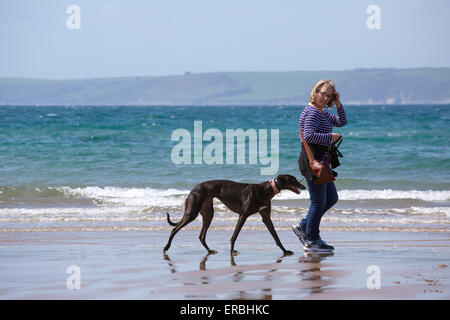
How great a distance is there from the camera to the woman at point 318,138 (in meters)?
7.14

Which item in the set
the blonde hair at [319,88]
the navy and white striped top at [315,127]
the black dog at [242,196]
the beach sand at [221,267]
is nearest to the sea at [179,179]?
the beach sand at [221,267]

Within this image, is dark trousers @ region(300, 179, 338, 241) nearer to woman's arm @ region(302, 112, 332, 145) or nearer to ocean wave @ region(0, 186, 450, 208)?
woman's arm @ region(302, 112, 332, 145)

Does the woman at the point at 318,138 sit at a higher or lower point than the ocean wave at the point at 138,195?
higher

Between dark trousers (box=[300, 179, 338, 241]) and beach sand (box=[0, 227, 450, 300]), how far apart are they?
30 cm

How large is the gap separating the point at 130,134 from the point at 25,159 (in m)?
9.66

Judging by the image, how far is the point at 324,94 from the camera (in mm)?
7113

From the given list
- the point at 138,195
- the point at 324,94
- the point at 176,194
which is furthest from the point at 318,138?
the point at 138,195

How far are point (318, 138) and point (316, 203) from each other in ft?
2.42

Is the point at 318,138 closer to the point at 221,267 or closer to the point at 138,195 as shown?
the point at 221,267

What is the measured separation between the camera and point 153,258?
7320 millimetres

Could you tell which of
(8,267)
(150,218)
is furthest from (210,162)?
(8,267)

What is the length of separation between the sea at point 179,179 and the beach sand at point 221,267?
1.29 m

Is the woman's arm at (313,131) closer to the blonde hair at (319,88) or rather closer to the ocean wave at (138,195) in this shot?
the blonde hair at (319,88)
